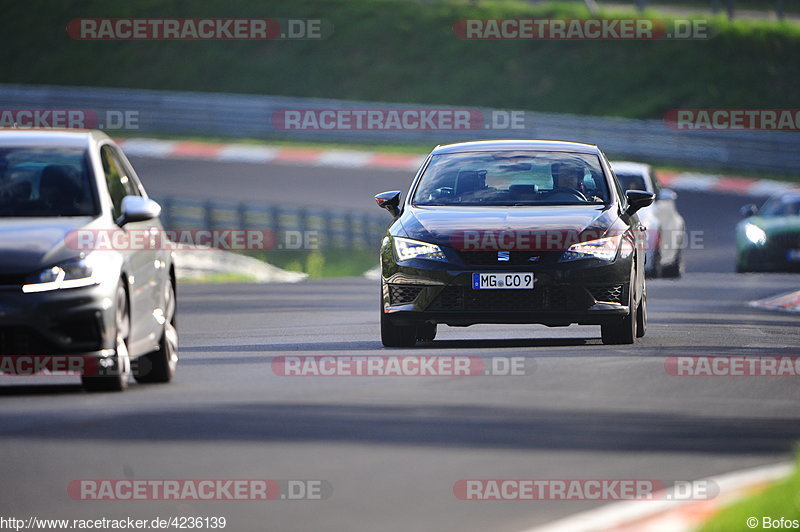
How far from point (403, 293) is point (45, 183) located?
3.22 m

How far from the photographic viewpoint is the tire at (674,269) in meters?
25.4

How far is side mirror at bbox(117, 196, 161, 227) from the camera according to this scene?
430 inches

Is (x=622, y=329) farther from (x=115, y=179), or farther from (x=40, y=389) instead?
(x=40, y=389)

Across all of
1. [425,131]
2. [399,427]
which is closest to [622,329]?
[399,427]

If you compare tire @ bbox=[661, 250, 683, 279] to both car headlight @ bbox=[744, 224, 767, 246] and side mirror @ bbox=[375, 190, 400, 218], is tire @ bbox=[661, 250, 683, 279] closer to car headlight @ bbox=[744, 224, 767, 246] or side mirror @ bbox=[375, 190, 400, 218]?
car headlight @ bbox=[744, 224, 767, 246]

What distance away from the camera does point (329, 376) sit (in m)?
12.2

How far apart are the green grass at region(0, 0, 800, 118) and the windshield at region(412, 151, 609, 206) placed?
36.9m

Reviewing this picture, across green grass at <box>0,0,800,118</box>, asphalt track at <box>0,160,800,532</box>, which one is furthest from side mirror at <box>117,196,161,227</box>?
green grass at <box>0,0,800,118</box>

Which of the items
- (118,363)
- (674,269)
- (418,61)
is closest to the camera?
(118,363)

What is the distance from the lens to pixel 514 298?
521 inches

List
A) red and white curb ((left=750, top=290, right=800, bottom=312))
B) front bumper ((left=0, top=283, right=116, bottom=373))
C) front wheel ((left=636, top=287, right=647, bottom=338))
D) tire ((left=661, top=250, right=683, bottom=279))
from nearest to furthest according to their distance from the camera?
front bumper ((left=0, top=283, right=116, bottom=373))
front wheel ((left=636, top=287, right=647, bottom=338))
red and white curb ((left=750, top=290, right=800, bottom=312))
tire ((left=661, top=250, right=683, bottom=279))

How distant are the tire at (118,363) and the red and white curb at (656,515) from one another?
13.6 feet

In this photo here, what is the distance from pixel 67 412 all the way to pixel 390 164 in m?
30.2

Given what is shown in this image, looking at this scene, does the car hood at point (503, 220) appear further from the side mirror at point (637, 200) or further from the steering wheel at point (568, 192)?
the side mirror at point (637, 200)
